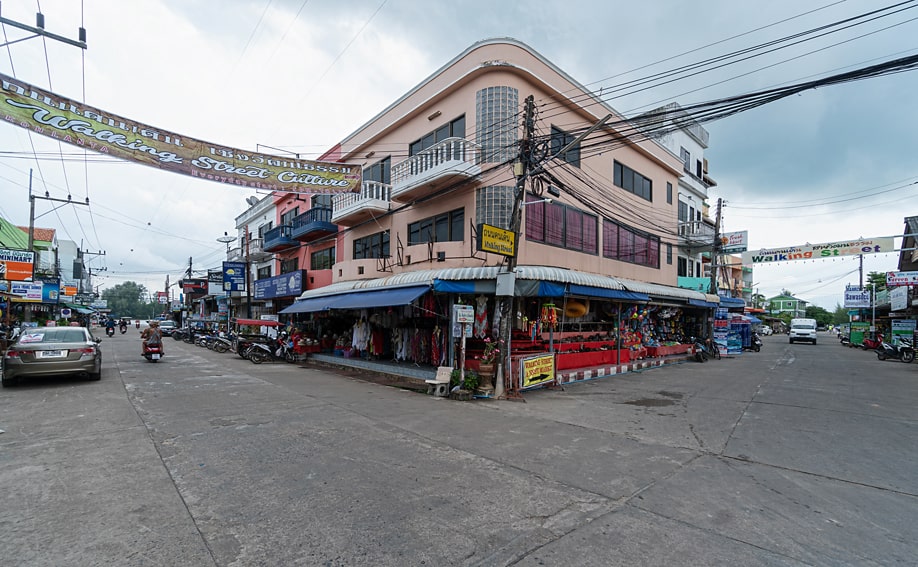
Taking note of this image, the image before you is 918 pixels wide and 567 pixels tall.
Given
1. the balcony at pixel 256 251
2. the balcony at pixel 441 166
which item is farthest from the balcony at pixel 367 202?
the balcony at pixel 256 251

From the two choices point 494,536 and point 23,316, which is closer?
point 494,536

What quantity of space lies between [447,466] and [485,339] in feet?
24.7

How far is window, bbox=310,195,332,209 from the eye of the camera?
2239 cm

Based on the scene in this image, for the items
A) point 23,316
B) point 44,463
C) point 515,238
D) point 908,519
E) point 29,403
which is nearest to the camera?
point 908,519

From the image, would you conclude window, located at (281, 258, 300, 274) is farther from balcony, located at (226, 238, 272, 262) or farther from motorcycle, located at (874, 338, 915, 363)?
motorcycle, located at (874, 338, 915, 363)

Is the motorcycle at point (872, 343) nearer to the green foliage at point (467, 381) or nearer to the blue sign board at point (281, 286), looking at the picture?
the green foliage at point (467, 381)

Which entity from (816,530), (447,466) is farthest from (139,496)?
(816,530)

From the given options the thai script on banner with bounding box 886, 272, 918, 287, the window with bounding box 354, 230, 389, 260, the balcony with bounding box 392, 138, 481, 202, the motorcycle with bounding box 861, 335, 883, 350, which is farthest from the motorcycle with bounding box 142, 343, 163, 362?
the motorcycle with bounding box 861, 335, 883, 350

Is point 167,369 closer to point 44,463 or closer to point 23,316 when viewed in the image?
point 44,463

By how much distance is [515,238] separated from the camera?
10.7 meters

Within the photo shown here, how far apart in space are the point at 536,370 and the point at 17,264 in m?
22.9

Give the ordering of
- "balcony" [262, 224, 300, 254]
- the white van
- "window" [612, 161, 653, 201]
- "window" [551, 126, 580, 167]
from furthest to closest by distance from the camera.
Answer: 1. the white van
2. "balcony" [262, 224, 300, 254]
3. "window" [612, 161, 653, 201]
4. "window" [551, 126, 580, 167]

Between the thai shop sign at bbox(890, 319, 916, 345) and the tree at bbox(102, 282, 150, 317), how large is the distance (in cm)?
14429

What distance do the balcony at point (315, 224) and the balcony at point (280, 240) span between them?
168 centimetres
